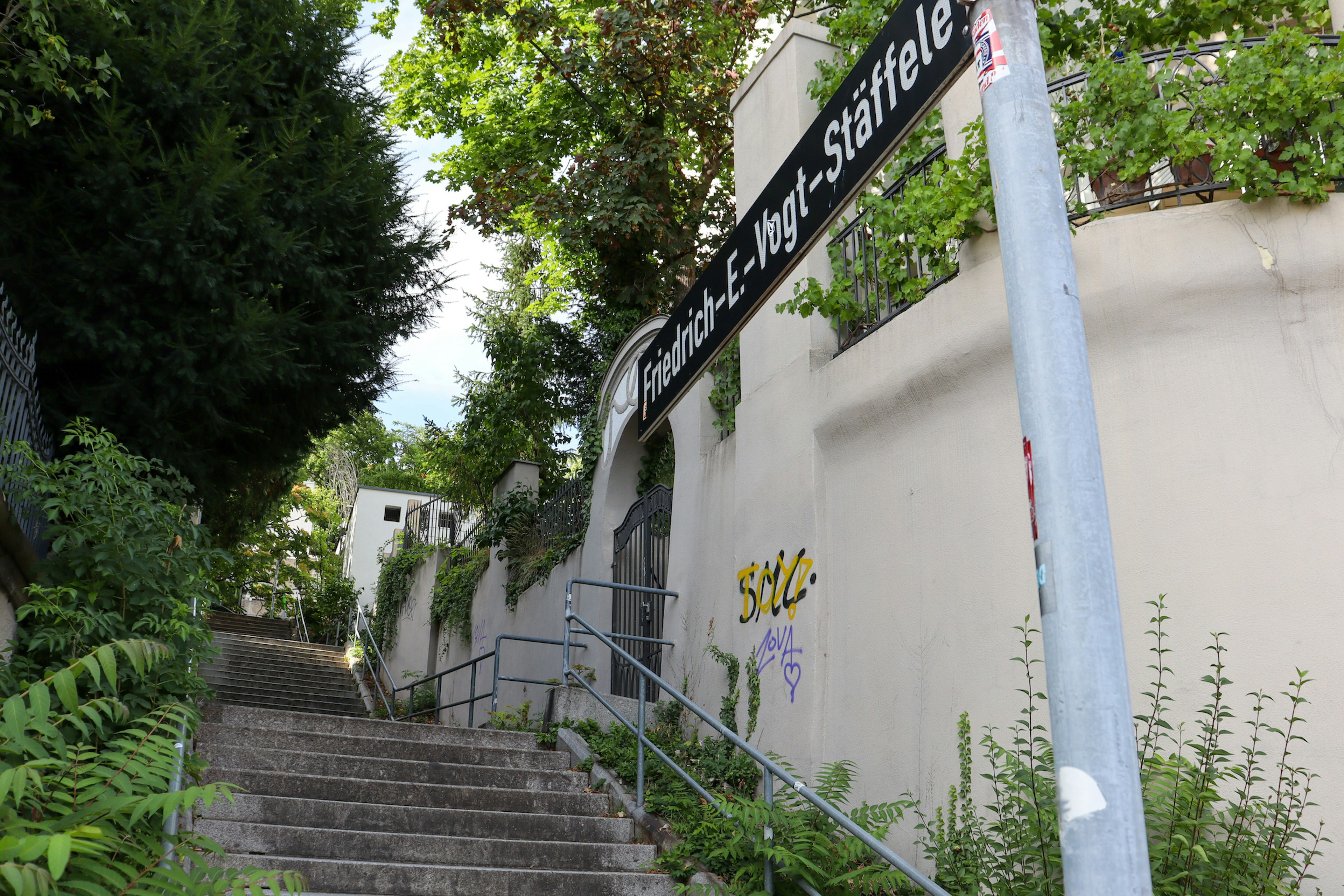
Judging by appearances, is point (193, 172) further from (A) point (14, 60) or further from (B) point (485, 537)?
(B) point (485, 537)

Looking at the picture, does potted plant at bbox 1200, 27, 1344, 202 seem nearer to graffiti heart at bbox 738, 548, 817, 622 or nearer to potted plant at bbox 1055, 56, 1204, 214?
potted plant at bbox 1055, 56, 1204, 214

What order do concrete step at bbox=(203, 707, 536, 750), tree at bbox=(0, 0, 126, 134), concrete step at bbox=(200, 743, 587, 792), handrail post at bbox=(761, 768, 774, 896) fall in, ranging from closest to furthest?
handrail post at bbox=(761, 768, 774, 896) → tree at bbox=(0, 0, 126, 134) → concrete step at bbox=(200, 743, 587, 792) → concrete step at bbox=(203, 707, 536, 750)

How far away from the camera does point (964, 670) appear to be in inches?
201

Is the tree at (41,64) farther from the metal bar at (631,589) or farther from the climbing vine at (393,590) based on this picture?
the climbing vine at (393,590)

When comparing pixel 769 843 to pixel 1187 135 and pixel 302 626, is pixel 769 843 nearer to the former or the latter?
pixel 1187 135

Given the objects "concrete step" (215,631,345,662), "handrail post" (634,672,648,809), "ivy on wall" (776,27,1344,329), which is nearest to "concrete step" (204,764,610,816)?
"handrail post" (634,672,648,809)

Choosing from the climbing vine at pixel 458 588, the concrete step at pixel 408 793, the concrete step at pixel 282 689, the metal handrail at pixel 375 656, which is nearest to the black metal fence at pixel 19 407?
the concrete step at pixel 408 793

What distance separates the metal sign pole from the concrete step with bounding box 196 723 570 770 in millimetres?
5664

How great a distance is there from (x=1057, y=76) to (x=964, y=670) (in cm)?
419

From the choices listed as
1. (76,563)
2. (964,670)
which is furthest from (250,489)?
(964,670)

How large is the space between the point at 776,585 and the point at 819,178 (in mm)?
3740

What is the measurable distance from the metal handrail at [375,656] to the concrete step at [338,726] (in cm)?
588

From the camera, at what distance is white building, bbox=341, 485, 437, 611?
2811 centimetres

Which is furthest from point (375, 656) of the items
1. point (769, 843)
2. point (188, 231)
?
point (769, 843)
